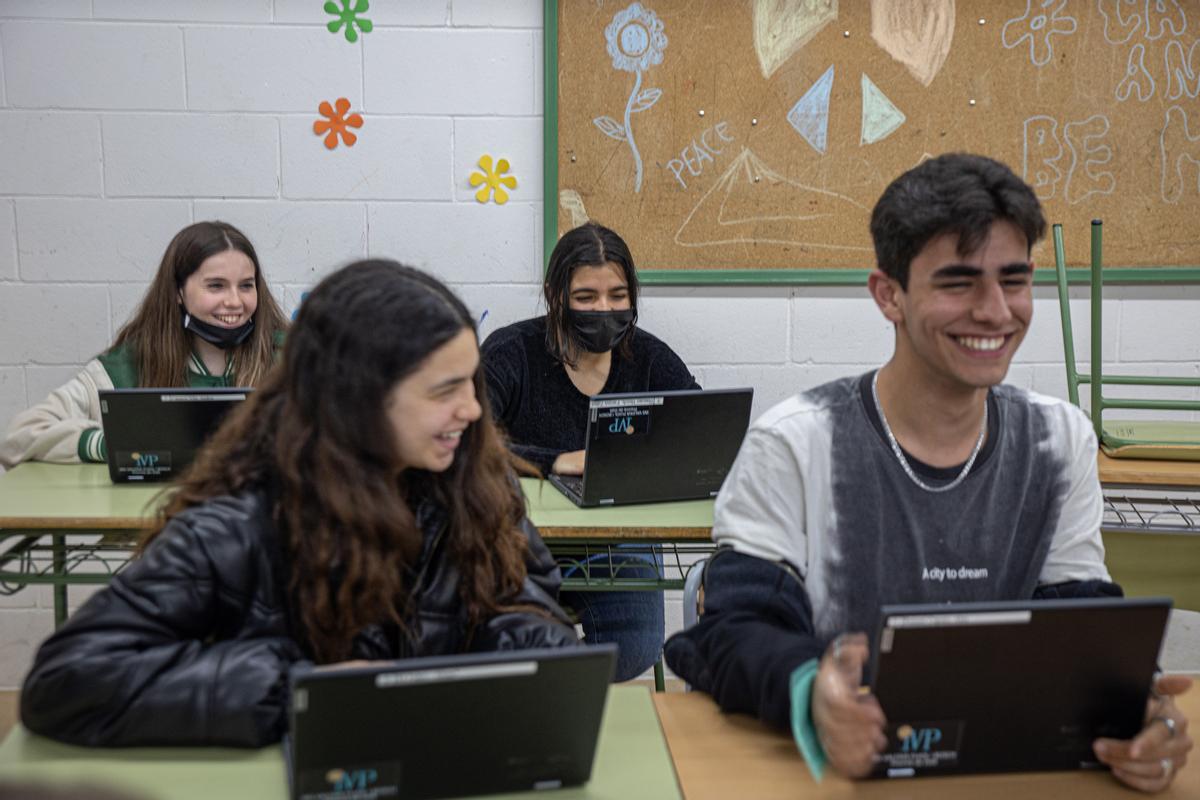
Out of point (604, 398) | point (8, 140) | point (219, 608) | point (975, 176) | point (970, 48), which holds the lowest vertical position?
point (219, 608)

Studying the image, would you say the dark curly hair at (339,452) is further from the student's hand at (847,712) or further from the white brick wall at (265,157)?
the white brick wall at (265,157)

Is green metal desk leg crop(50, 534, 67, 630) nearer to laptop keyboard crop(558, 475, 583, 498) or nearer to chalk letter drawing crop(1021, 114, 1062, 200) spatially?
laptop keyboard crop(558, 475, 583, 498)

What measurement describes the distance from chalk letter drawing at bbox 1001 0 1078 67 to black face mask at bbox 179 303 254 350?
2.10 m

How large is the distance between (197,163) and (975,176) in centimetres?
224

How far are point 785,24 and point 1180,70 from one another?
1.07 meters

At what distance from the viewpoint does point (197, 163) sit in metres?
2.99

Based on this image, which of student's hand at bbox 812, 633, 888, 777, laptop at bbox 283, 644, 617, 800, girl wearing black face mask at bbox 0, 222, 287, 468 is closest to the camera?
laptop at bbox 283, 644, 617, 800

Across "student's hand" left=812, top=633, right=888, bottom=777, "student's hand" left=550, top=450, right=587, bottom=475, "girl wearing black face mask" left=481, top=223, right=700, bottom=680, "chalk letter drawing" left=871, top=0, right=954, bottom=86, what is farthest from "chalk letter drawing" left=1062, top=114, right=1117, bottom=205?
"student's hand" left=812, top=633, right=888, bottom=777

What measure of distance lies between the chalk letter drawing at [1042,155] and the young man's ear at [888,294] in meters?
1.78

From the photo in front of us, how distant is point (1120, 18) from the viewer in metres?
2.99

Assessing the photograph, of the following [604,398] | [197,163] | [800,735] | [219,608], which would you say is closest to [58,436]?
[197,163]

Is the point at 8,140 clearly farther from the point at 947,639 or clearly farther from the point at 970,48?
the point at 947,639

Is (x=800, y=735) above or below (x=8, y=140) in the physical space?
below

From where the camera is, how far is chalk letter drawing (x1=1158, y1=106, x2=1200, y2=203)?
3041mm
